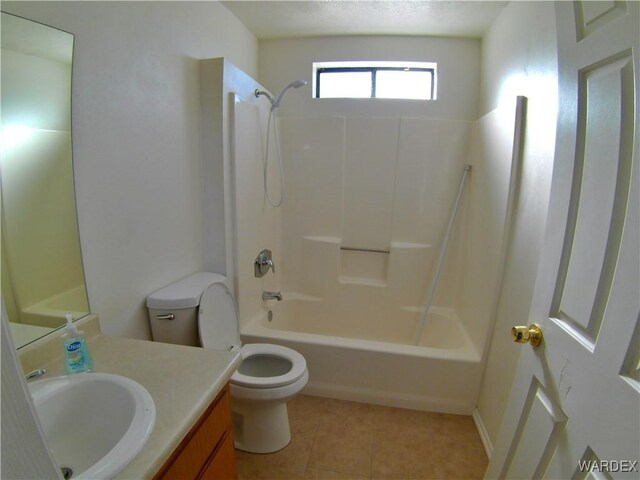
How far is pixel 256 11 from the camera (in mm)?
1976

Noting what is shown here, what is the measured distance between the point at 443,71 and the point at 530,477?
2.45m

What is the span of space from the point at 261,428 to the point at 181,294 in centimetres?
84

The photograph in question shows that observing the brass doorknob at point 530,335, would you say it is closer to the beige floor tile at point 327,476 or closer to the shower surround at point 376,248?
the shower surround at point 376,248

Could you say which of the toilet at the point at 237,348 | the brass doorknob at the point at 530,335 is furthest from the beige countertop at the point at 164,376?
the brass doorknob at the point at 530,335

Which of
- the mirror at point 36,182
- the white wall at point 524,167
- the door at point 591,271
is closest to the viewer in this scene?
the door at point 591,271

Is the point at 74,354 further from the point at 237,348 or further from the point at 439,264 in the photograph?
the point at 439,264

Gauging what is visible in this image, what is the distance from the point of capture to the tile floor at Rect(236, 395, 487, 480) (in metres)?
1.54

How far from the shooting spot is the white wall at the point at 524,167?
1.33 m

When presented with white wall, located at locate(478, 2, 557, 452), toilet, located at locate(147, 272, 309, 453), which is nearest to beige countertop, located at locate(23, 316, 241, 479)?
toilet, located at locate(147, 272, 309, 453)

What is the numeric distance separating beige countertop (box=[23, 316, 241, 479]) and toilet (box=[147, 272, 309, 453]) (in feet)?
1.00

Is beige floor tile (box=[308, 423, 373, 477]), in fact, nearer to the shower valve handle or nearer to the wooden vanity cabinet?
the wooden vanity cabinet

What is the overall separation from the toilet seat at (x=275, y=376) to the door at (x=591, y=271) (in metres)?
0.98

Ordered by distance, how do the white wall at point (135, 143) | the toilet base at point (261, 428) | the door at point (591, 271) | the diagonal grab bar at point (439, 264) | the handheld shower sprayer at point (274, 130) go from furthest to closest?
the diagonal grab bar at point (439, 264) < the handheld shower sprayer at point (274, 130) < the toilet base at point (261, 428) < the white wall at point (135, 143) < the door at point (591, 271)

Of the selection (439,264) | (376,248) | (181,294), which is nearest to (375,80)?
(376,248)
